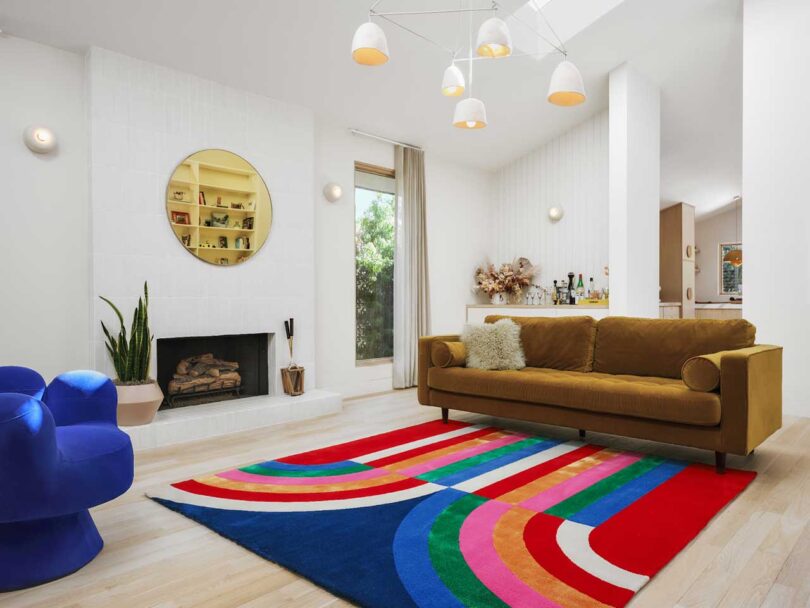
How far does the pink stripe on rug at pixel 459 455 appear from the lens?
311cm

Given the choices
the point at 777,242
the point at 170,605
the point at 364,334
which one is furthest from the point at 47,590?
the point at 777,242

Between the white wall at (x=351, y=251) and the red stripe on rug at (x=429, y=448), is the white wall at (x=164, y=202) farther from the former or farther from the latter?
the red stripe on rug at (x=429, y=448)

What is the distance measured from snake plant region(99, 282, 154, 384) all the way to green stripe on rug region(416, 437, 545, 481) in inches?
79.6

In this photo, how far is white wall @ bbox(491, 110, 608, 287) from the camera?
6.41 meters

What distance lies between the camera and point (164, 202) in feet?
13.8

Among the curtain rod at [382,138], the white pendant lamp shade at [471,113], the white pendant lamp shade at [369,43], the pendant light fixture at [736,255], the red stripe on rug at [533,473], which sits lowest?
the red stripe on rug at [533,473]

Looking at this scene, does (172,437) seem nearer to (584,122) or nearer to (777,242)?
(777,242)

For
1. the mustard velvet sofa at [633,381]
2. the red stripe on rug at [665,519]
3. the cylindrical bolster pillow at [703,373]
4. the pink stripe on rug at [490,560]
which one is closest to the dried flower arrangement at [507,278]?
the mustard velvet sofa at [633,381]

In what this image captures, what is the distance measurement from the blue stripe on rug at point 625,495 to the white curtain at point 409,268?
3235mm

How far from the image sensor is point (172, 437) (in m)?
3.81

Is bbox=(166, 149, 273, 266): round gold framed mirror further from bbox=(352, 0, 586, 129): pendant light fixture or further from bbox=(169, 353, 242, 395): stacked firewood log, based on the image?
bbox=(352, 0, 586, 129): pendant light fixture

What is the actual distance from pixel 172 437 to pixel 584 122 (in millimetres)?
5326

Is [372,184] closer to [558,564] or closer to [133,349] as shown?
[133,349]

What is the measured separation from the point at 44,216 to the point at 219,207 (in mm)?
1185
